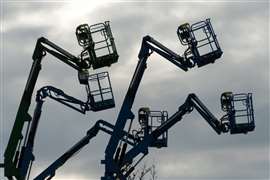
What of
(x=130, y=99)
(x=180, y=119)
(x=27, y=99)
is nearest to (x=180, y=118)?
(x=180, y=119)

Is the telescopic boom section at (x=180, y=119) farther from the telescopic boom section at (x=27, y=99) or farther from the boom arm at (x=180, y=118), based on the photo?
the telescopic boom section at (x=27, y=99)

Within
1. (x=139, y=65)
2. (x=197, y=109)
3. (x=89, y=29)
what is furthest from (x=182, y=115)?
(x=89, y=29)

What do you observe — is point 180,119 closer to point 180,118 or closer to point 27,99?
point 180,118

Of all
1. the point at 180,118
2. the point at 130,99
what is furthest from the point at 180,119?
the point at 130,99

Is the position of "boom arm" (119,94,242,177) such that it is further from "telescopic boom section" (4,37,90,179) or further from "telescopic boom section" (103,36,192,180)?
"telescopic boom section" (4,37,90,179)

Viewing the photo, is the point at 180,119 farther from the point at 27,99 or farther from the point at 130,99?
the point at 27,99

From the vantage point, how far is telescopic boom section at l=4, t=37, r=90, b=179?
3381 cm

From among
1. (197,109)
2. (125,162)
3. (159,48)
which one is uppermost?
(159,48)

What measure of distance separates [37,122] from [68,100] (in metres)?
1.62

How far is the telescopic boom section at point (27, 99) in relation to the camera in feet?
111

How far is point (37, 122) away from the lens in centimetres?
3441

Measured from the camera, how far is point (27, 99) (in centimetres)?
3409

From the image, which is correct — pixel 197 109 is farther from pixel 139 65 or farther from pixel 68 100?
pixel 68 100

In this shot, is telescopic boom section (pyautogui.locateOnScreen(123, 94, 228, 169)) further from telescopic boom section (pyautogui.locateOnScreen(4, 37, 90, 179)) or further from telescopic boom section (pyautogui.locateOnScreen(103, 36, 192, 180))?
telescopic boom section (pyautogui.locateOnScreen(4, 37, 90, 179))
